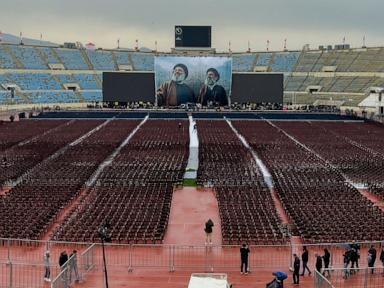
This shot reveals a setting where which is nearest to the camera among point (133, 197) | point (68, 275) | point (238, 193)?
point (68, 275)

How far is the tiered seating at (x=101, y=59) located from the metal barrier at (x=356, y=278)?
112004 mm

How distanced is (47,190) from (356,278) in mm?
18232

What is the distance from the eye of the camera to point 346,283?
17.0 meters

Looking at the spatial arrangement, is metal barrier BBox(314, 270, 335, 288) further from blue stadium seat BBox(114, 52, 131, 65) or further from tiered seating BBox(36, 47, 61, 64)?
blue stadium seat BBox(114, 52, 131, 65)

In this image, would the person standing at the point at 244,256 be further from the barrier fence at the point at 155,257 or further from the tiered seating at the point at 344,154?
the tiered seating at the point at 344,154

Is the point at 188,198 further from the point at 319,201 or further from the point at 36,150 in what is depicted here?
the point at 36,150

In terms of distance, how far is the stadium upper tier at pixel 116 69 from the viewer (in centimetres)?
10875

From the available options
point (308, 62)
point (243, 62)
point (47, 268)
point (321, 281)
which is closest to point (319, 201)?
point (321, 281)

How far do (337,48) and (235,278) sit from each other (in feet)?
389

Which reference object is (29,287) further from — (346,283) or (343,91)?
(343,91)

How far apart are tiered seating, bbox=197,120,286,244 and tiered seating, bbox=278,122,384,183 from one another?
6.30 m

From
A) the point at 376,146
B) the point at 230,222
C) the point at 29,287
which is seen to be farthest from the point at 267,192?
the point at 376,146

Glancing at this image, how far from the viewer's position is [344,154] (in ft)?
147

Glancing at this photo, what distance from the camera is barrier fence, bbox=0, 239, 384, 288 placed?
18141 millimetres
